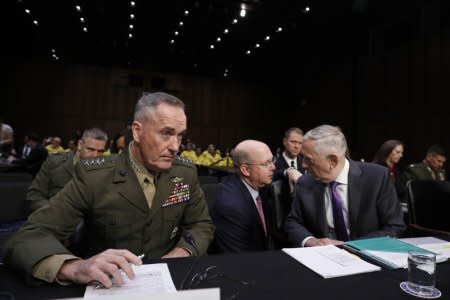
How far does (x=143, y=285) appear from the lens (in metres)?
0.91

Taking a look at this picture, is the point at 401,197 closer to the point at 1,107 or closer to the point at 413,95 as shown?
the point at 413,95

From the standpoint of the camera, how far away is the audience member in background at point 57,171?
2449 mm

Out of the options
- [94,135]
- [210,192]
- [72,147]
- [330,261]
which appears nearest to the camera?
[330,261]

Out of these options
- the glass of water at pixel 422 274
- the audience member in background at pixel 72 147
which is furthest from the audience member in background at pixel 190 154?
the glass of water at pixel 422 274

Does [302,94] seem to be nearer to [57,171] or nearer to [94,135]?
[94,135]

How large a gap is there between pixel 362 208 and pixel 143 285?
1386mm

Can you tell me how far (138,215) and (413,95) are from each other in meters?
10.1

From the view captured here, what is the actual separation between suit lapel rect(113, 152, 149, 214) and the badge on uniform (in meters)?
0.11

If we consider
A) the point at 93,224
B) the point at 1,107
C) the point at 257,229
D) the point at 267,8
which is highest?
the point at 267,8

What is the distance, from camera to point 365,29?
404 inches

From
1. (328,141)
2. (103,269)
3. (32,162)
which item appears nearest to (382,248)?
(328,141)

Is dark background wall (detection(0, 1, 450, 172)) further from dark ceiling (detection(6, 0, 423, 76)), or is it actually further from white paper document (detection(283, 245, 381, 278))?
white paper document (detection(283, 245, 381, 278))

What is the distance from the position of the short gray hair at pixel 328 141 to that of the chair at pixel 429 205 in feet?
3.92

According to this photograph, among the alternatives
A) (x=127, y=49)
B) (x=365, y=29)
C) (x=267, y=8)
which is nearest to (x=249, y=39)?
(x=267, y=8)
